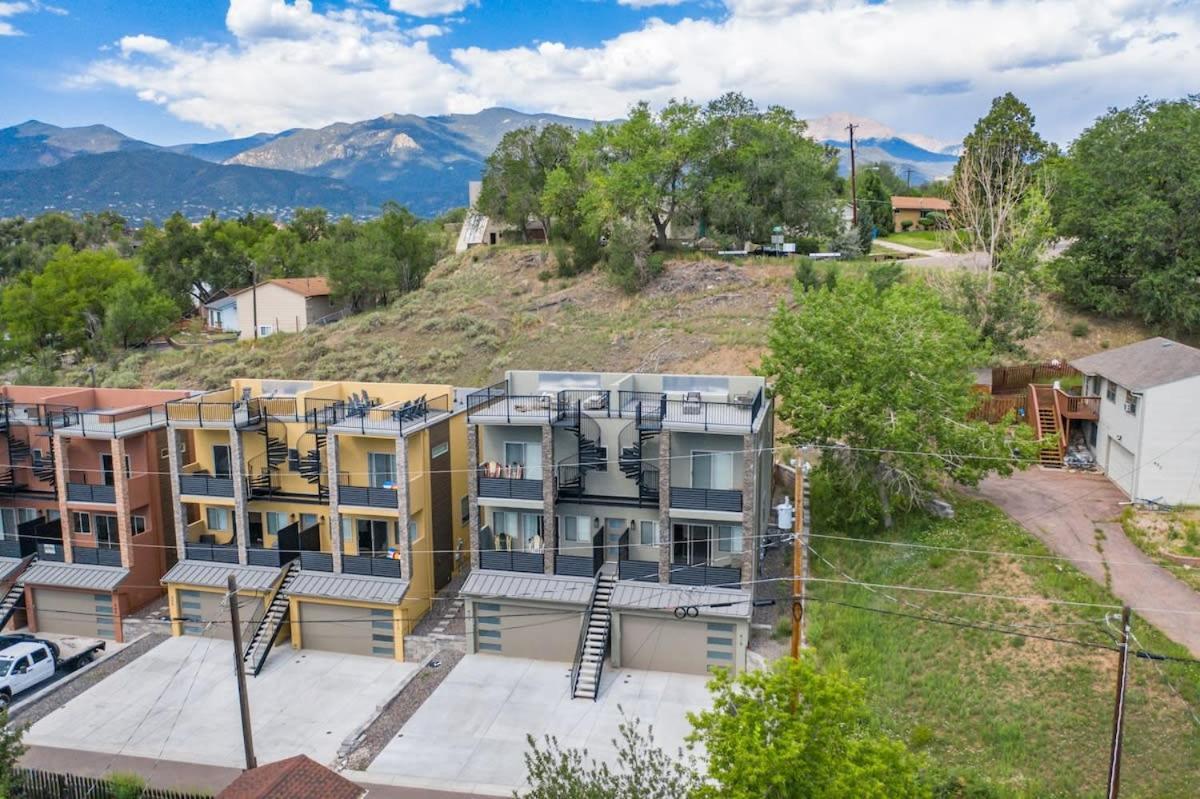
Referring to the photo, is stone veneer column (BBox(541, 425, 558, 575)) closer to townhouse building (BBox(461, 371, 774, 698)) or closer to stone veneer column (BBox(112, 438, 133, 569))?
townhouse building (BBox(461, 371, 774, 698))

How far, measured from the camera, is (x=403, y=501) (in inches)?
1054

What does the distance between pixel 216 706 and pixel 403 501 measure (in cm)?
759

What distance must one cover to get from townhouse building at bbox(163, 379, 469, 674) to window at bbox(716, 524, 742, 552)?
931cm

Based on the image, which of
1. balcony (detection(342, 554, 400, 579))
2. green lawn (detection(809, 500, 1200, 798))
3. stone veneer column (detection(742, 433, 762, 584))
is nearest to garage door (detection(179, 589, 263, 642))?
balcony (detection(342, 554, 400, 579))

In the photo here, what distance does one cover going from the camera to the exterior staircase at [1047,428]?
34906 millimetres

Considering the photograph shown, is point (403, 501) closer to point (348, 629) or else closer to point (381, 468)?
point (381, 468)

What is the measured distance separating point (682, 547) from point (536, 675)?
5.72 metres

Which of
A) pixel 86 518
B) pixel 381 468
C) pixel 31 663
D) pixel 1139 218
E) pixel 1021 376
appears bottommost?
pixel 31 663

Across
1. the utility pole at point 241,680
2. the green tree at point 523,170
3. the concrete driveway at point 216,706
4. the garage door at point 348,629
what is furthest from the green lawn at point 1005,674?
the green tree at point 523,170

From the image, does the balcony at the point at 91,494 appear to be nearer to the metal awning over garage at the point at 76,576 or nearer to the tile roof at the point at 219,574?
the metal awning over garage at the point at 76,576

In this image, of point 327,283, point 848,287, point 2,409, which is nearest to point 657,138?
point 327,283

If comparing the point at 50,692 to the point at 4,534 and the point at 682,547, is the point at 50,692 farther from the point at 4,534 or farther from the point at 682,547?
the point at 682,547

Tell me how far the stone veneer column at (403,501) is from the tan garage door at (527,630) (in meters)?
2.47

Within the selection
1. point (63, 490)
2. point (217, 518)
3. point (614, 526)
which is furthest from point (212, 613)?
point (614, 526)
